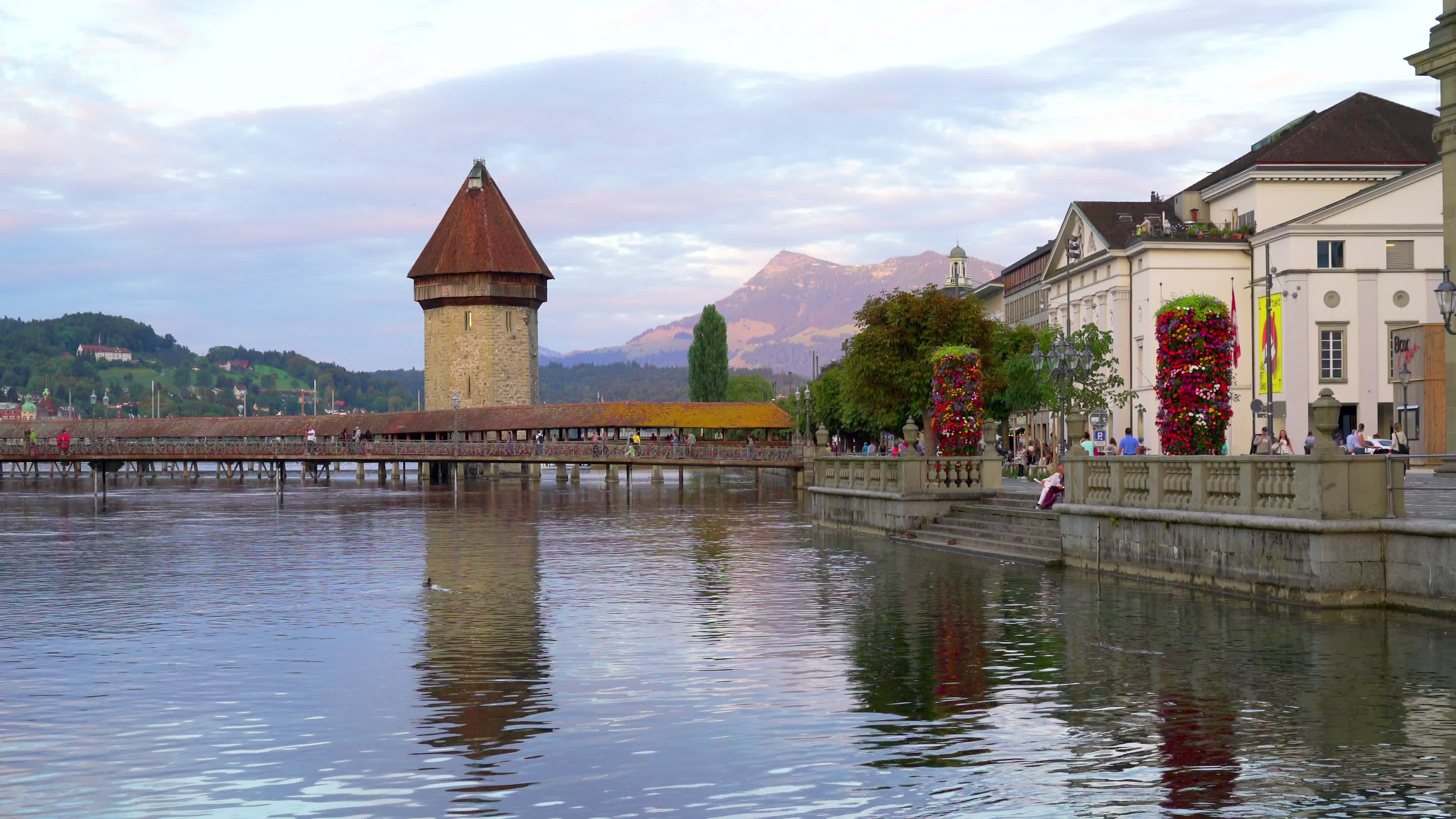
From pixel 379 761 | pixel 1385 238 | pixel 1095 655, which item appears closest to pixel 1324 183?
pixel 1385 238

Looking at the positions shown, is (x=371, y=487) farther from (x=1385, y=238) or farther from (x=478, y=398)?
(x=1385, y=238)

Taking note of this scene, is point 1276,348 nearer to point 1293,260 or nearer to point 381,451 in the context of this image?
point 1293,260

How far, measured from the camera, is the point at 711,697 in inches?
528

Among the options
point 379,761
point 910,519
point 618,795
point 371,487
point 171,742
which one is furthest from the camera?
point 371,487

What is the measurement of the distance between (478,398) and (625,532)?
68070 millimetres

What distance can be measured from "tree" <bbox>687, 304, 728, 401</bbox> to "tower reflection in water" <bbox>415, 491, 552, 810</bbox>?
9098cm

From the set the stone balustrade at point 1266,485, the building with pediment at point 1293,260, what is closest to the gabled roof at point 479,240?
the building with pediment at point 1293,260

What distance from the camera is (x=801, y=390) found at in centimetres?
10762

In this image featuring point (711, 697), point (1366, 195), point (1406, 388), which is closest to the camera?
point (711, 697)

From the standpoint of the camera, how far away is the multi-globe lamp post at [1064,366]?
4272cm

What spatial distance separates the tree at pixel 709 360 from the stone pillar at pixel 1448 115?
94.9 metres

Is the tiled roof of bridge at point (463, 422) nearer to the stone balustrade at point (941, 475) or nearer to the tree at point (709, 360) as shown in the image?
the tree at point (709, 360)

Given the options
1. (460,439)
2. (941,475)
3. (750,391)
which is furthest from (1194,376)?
(750,391)

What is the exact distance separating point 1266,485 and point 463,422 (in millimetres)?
86116
